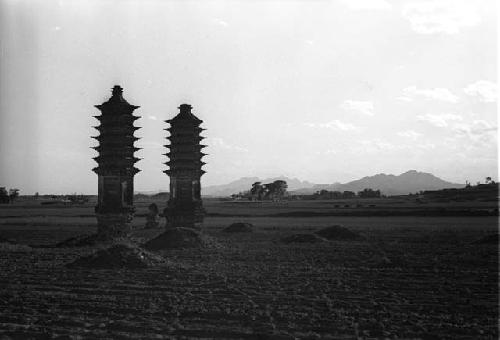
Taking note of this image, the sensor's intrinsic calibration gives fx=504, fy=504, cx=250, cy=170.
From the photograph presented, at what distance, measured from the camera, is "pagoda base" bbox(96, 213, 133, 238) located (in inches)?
851

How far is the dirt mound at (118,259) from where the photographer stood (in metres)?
14.5

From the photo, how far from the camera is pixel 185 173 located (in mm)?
24734

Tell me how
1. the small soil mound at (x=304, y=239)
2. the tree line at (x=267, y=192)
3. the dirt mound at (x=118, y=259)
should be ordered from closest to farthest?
the dirt mound at (x=118, y=259)
the small soil mound at (x=304, y=239)
the tree line at (x=267, y=192)

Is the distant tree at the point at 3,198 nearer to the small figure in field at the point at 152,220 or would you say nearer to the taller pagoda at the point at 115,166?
the small figure in field at the point at 152,220

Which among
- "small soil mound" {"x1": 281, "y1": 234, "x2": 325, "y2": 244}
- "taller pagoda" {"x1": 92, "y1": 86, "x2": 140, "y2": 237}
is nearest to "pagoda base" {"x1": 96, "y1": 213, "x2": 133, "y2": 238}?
"taller pagoda" {"x1": 92, "y1": 86, "x2": 140, "y2": 237}

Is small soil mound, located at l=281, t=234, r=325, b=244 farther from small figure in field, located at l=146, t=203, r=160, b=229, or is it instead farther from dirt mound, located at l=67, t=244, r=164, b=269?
small figure in field, located at l=146, t=203, r=160, b=229

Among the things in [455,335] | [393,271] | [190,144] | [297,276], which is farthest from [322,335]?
[190,144]

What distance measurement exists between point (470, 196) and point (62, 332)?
10107 cm

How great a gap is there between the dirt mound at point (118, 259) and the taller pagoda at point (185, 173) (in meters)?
9.21

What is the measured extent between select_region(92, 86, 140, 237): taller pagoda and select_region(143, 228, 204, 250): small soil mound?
1.96 metres

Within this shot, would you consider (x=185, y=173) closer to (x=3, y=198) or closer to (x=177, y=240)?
(x=177, y=240)

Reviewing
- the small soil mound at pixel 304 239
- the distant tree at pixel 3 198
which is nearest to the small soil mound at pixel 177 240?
the small soil mound at pixel 304 239

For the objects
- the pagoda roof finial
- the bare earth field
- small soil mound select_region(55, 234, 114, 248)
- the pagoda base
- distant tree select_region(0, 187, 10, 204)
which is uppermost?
the pagoda roof finial

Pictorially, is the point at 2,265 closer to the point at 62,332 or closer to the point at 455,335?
the point at 62,332
